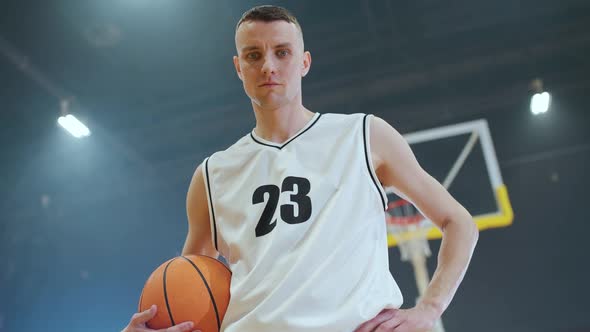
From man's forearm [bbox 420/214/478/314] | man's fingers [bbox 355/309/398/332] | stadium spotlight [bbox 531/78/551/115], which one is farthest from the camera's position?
stadium spotlight [bbox 531/78/551/115]

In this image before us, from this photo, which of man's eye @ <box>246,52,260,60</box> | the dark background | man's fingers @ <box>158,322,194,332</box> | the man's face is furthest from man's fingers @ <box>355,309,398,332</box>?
the dark background

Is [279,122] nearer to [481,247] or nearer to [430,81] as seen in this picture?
[430,81]

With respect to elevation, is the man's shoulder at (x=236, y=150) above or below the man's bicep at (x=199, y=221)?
above

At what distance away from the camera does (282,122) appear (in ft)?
5.18

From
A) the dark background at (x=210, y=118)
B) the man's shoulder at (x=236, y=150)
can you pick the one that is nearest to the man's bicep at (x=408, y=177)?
the man's shoulder at (x=236, y=150)

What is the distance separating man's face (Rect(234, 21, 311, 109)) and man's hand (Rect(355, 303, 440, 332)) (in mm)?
605

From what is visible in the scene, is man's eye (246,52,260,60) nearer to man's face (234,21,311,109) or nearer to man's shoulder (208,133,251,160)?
man's face (234,21,311,109)

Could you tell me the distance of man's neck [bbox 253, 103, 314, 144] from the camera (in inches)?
62.0

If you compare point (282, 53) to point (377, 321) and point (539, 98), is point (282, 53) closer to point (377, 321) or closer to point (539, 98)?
point (377, 321)

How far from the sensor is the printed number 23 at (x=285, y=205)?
1.35 m

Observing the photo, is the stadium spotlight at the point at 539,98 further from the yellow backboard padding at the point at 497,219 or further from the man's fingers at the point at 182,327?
the man's fingers at the point at 182,327

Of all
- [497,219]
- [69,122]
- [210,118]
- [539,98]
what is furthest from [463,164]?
[69,122]

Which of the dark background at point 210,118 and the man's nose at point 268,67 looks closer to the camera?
the man's nose at point 268,67

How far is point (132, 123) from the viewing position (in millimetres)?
7828
